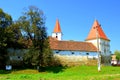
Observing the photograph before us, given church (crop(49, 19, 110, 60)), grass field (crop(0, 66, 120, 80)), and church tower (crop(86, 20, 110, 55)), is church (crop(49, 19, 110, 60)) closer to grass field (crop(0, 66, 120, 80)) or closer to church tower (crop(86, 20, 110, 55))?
church tower (crop(86, 20, 110, 55))

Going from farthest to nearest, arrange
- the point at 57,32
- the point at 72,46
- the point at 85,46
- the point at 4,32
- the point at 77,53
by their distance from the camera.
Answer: the point at 57,32 → the point at 85,46 → the point at 72,46 → the point at 77,53 → the point at 4,32

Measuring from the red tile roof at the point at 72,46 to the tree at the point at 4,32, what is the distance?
1413 centimetres

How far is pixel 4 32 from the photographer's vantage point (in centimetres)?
4394

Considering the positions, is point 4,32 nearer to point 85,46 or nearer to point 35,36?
point 35,36

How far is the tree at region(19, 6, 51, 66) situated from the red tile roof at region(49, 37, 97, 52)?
11.4m

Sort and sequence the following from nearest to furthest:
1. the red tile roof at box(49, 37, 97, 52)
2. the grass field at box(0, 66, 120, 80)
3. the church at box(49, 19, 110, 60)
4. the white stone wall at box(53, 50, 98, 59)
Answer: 1. the grass field at box(0, 66, 120, 80)
2. the white stone wall at box(53, 50, 98, 59)
3. the church at box(49, 19, 110, 60)
4. the red tile roof at box(49, 37, 97, 52)

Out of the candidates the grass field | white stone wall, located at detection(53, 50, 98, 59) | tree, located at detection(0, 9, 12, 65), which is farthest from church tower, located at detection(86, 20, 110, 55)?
tree, located at detection(0, 9, 12, 65)

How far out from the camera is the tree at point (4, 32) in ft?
143

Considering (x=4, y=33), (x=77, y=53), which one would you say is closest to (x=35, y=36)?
(x=4, y=33)

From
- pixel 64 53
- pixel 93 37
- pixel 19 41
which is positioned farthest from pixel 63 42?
pixel 19 41

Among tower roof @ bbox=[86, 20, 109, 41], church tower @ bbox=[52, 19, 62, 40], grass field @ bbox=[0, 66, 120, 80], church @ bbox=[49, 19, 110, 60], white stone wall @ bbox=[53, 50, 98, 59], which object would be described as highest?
church tower @ bbox=[52, 19, 62, 40]

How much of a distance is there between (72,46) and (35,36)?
647 inches

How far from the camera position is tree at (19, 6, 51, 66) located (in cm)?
4438

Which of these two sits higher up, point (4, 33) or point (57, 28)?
point (57, 28)
